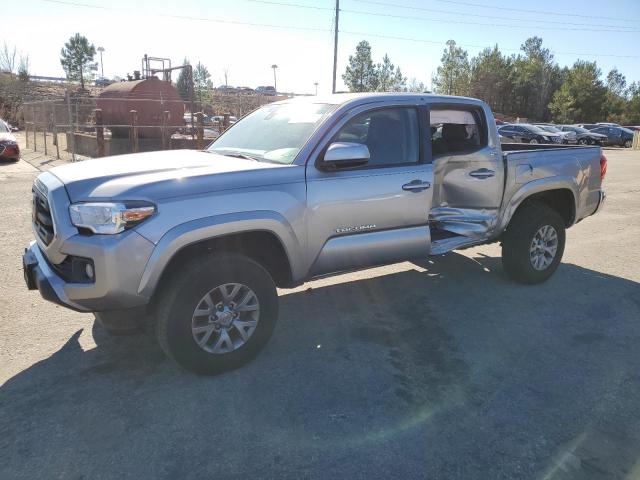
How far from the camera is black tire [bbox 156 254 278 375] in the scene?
119 inches

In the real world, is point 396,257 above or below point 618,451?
above

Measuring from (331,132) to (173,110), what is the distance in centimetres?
1563

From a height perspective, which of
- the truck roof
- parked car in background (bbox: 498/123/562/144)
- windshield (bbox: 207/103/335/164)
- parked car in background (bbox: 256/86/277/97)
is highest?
parked car in background (bbox: 256/86/277/97)

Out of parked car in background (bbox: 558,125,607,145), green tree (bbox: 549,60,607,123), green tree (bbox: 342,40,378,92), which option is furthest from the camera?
green tree (bbox: 549,60,607,123)

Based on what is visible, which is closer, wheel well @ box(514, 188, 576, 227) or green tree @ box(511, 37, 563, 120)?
wheel well @ box(514, 188, 576, 227)

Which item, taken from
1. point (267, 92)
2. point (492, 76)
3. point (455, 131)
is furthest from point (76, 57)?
point (455, 131)

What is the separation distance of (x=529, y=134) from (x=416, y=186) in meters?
29.2

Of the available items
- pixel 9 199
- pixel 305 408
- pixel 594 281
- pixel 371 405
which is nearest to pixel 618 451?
pixel 371 405

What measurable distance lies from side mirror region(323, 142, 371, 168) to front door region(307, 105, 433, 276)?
85 mm

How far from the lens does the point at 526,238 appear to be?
4945mm

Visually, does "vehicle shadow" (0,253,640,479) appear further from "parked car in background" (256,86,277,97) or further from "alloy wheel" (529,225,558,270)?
"parked car in background" (256,86,277,97)

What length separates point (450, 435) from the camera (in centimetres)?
272

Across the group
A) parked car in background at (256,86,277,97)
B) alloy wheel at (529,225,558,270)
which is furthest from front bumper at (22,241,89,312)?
parked car in background at (256,86,277,97)

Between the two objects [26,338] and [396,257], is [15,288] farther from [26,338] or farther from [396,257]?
[396,257]
